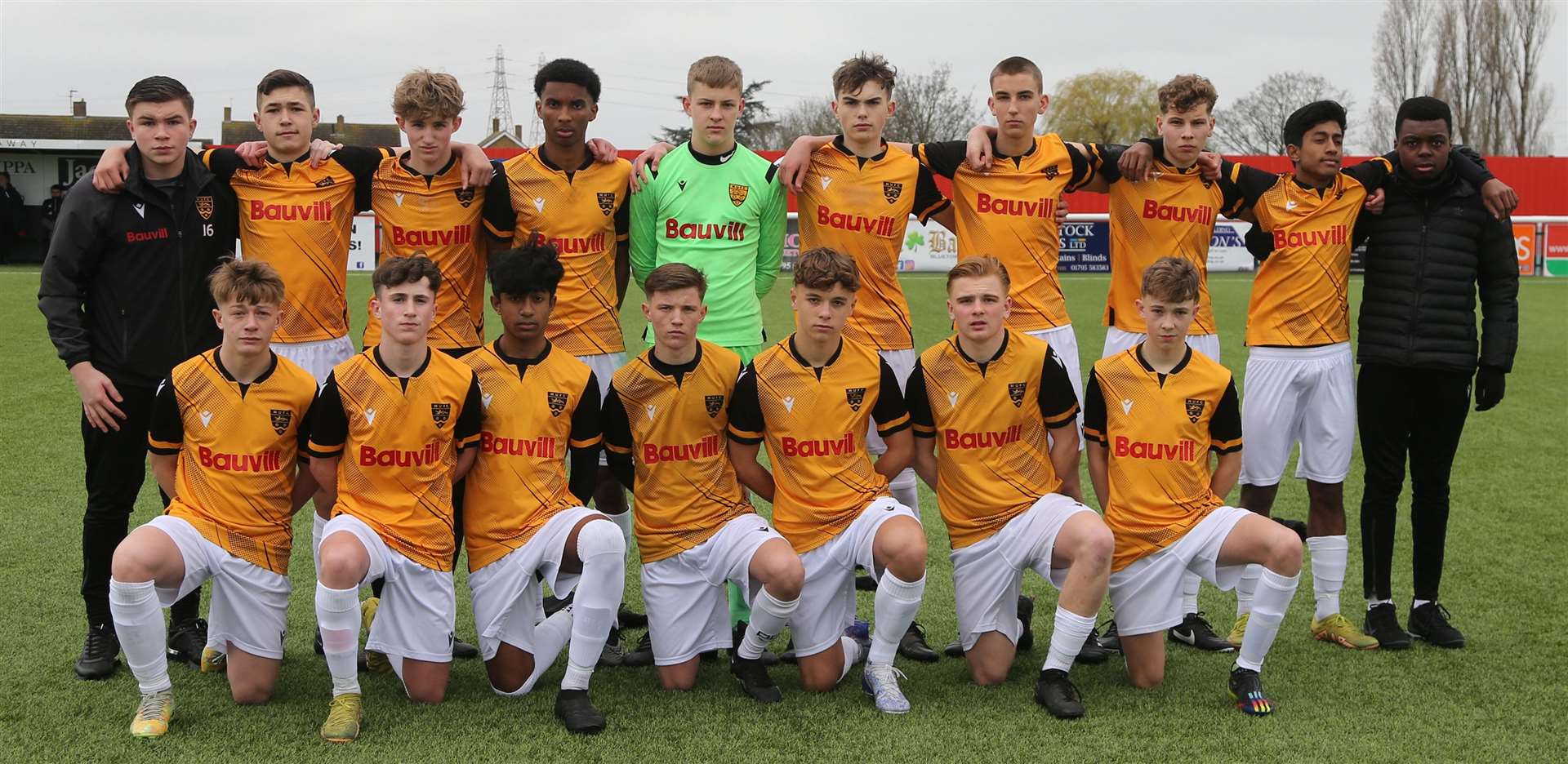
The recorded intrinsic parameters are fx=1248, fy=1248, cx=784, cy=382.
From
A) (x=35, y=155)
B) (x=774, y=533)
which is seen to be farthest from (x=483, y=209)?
(x=35, y=155)

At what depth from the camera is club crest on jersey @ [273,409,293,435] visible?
4.10 metres

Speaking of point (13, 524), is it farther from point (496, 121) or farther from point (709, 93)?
point (496, 121)

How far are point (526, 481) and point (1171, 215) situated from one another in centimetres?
280

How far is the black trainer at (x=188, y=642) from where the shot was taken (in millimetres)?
4453

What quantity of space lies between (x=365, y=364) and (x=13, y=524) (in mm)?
3311

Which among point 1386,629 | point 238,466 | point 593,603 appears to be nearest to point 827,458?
point 593,603

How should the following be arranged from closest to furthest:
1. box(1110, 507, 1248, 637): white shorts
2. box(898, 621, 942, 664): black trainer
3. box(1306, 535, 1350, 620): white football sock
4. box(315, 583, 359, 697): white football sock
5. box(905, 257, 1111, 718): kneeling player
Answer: box(315, 583, 359, 697): white football sock
box(1110, 507, 1248, 637): white shorts
box(905, 257, 1111, 718): kneeling player
box(898, 621, 942, 664): black trainer
box(1306, 535, 1350, 620): white football sock

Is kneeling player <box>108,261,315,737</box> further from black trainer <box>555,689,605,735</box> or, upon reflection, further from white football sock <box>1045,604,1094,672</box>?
white football sock <box>1045,604,1094,672</box>

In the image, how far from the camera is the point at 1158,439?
430 cm

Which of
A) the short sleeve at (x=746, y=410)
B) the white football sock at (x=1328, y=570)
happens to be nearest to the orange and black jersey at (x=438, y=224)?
the short sleeve at (x=746, y=410)

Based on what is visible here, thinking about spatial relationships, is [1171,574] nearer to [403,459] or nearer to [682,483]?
[682,483]

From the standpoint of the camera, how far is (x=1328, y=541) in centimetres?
481

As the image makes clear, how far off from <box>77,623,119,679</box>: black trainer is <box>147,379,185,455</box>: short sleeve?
67 cm

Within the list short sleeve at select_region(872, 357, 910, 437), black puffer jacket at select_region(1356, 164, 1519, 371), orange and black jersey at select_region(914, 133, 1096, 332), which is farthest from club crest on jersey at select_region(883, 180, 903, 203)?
black puffer jacket at select_region(1356, 164, 1519, 371)
